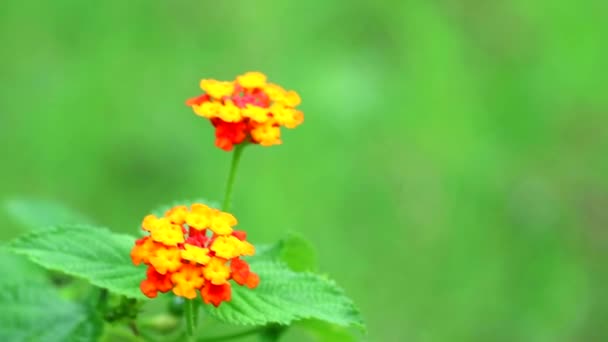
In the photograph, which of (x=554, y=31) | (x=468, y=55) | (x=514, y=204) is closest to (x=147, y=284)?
(x=514, y=204)

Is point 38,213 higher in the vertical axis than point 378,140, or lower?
lower

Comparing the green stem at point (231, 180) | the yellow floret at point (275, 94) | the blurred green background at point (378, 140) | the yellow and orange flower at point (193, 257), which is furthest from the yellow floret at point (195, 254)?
the blurred green background at point (378, 140)

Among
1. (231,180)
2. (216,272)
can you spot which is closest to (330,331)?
(231,180)

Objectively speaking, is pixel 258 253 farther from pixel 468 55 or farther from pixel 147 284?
pixel 468 55

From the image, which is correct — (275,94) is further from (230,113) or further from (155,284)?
(155,284)

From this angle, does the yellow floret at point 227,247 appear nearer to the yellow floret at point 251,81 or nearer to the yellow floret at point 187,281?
the yellow floret at point 187,281

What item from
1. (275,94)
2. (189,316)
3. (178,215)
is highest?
(275,94)
